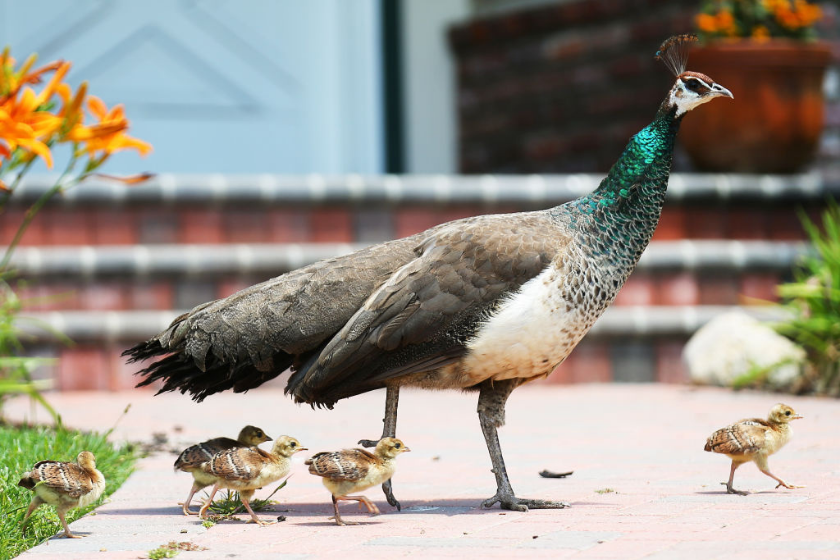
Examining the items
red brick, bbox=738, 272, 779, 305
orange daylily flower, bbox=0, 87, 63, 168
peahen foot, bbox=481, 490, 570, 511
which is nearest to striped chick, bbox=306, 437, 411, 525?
peahen foot, bbox=481, 490, 570, 511

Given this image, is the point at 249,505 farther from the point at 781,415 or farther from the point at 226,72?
the point at 226,72

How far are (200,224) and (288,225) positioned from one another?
581mm

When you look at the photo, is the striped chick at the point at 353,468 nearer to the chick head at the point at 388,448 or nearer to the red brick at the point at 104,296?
the chick head at the point at 388,448

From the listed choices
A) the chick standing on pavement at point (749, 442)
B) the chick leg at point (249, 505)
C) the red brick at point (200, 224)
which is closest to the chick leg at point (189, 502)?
the chick leg at point (249, 505)

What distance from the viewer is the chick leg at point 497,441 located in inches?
165

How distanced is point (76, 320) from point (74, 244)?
1.72 ft

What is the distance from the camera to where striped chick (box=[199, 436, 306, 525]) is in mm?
4051

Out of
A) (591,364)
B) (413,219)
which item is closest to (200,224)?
(413,219)

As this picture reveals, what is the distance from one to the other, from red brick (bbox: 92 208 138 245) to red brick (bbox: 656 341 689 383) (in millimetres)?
3554

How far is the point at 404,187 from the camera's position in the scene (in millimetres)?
8586

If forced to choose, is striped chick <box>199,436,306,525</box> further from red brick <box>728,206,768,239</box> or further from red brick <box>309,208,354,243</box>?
red brick <box>728,206,768,239</box>

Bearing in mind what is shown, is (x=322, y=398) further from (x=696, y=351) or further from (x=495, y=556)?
(x=696, y=351)

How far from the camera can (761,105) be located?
8914 millimetres

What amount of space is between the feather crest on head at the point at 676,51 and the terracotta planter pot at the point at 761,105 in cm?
425
